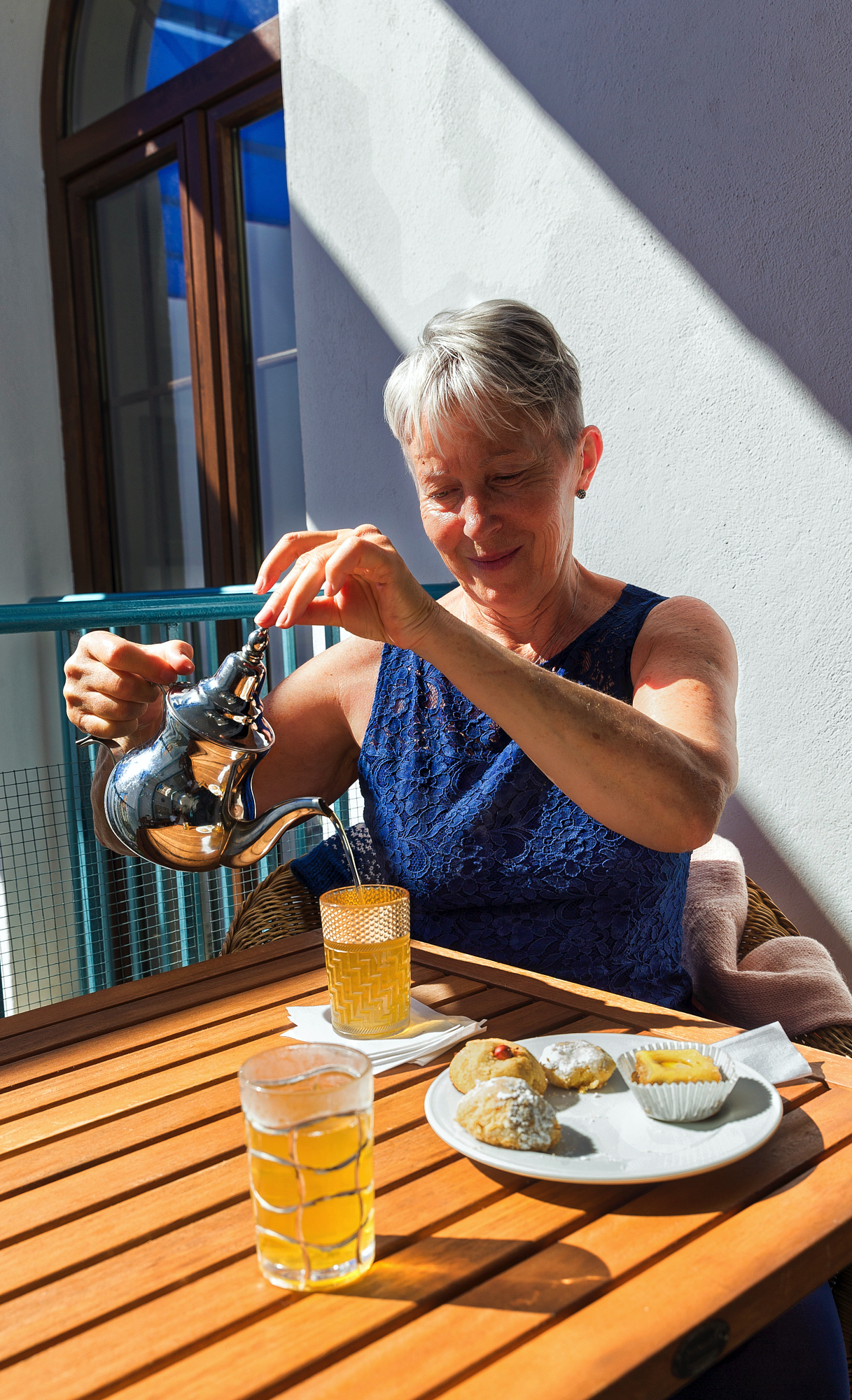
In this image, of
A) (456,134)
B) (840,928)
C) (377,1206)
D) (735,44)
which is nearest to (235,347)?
(456,134)

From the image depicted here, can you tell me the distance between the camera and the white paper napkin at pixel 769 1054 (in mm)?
912

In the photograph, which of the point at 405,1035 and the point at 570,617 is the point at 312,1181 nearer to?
the point at 405,1035

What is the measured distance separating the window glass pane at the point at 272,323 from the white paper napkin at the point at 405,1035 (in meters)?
2.87

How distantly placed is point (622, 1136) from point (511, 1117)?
93mm

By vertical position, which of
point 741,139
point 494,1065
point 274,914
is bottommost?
point 274,914

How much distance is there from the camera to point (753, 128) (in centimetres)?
202

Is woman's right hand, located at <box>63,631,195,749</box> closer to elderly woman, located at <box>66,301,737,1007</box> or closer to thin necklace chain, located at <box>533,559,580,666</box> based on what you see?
elderly woman, located at <box>66,301,737,1007</box>

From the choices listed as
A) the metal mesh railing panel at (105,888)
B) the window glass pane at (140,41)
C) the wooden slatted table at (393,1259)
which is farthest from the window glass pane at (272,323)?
the wooden slatted table at (393,1259)

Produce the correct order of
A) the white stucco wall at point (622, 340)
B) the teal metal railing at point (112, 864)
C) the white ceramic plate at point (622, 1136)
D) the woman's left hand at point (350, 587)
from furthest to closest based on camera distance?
1. the teal metal railing at point (112, 864)
2. the white stucco wall at point (622, 340)
3. the woman's left hand at point (350, 587)
4. the white ceramic plate at point (622, 1136)

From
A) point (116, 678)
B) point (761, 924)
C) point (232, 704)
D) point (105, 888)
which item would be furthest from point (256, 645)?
point (105, 888)

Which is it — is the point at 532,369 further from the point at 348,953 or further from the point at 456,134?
the point at 456,134

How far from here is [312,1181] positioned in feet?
2.20

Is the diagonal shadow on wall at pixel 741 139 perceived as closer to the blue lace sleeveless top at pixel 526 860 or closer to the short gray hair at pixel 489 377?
the short gray hair at pixel 489 377

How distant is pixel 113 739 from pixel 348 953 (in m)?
0.47
